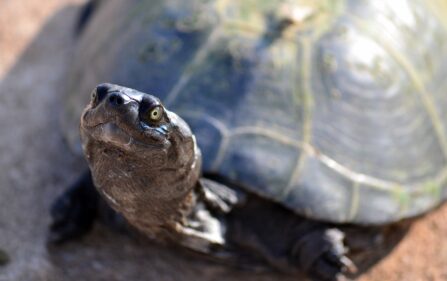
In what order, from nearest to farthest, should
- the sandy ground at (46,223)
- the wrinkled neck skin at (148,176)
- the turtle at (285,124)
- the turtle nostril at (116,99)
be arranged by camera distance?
the turtle nostril at (116,99), the wrinkled neck skin at (148,176), the turtle at (285,124), the sandy ground at (46,223)

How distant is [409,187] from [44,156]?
1284 millimetres

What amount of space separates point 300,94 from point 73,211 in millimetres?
803

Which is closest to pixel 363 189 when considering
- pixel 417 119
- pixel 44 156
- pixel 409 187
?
pixel 409 187

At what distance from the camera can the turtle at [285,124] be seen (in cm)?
241

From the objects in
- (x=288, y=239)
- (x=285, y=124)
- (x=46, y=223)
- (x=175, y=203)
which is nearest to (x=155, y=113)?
(x=175, y=203)

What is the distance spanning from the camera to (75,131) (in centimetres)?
269

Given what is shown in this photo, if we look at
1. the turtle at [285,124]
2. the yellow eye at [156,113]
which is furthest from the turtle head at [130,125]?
the turtle at [285,124]

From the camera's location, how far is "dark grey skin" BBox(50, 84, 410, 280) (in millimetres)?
1781

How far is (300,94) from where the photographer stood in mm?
2520

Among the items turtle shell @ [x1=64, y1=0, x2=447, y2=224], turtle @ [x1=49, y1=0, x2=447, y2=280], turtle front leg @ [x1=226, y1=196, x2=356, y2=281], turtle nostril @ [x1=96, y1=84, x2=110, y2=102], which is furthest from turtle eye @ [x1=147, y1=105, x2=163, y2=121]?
turtle front leg @ [x1=226, y1=196, x2=356, y2=281]

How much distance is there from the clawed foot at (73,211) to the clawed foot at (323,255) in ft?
2.21

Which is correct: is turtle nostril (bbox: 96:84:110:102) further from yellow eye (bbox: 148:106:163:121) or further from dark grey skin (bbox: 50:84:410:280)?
yellow eye (bbox: 148:106:163:121)

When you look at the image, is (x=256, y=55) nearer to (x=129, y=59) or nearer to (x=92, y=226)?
(x=129, y=59)

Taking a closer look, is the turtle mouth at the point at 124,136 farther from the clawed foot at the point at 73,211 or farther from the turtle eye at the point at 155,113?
the clawed foot at the point at 73,211
